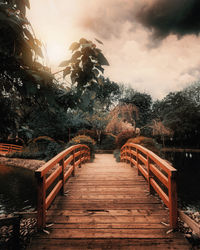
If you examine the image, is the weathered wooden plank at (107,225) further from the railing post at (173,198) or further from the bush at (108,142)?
the bush at (108,142)

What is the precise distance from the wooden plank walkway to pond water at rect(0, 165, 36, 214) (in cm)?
390

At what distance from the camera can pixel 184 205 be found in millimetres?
6852

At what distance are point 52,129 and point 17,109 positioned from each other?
15814 millimetres

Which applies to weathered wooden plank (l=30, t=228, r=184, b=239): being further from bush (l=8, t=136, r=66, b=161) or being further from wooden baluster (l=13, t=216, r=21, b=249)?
bush (l=8, t=136, r=66, b=161)

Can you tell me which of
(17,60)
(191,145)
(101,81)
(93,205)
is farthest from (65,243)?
(191,145)

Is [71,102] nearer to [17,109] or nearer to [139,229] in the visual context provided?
[17,109]

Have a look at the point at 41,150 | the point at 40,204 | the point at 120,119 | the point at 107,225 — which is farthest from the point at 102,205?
the point at 120,119

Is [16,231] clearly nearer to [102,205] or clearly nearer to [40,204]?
[40,204]

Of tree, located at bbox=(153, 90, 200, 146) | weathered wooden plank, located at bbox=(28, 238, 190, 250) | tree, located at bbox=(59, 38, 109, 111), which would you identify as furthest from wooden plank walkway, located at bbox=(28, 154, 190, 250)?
tree, located at bbox=(153, 90, 200, 146)

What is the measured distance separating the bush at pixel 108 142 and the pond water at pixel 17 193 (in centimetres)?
1119

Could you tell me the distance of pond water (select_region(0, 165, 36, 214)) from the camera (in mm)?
6363

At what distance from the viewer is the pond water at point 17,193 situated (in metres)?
6.36

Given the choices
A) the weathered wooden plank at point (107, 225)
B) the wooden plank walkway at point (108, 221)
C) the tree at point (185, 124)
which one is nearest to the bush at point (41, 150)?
the wooden plank walkway at point (108, 221)

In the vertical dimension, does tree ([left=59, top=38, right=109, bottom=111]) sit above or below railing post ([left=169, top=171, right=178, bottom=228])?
above
